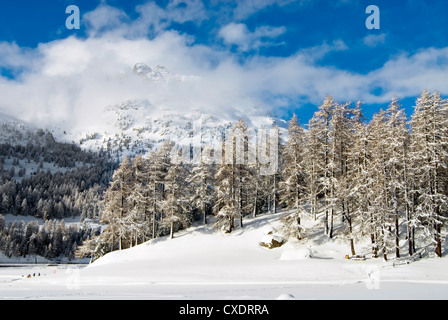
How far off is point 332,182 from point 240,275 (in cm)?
1631

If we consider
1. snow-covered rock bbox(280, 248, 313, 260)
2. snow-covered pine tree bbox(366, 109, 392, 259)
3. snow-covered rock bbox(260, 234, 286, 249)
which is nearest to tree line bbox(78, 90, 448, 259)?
snow-covered pine tree bbox(366, 109, 392, 259)

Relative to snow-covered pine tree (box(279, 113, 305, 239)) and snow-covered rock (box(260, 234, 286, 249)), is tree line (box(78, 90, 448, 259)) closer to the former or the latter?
snow-covered pine tree (box(279, 113, 305, 239))

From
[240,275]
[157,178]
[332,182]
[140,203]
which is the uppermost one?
[157,178]

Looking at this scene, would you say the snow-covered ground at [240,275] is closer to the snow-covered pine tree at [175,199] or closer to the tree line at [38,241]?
the snow-covered pine tree at [175,199]

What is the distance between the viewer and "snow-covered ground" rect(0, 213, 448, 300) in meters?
13.8

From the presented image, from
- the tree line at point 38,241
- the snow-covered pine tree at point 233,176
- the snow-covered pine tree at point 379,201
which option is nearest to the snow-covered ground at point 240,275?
the snow-covered pine tree at point 379,201

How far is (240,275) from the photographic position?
2198cm

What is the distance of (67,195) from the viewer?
192125 millimetres

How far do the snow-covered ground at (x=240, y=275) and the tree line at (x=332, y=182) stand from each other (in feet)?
9.89

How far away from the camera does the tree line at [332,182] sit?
88.8ft

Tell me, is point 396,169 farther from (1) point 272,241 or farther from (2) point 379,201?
(1) point 272,241

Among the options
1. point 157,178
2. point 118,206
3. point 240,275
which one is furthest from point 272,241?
point 118,206
